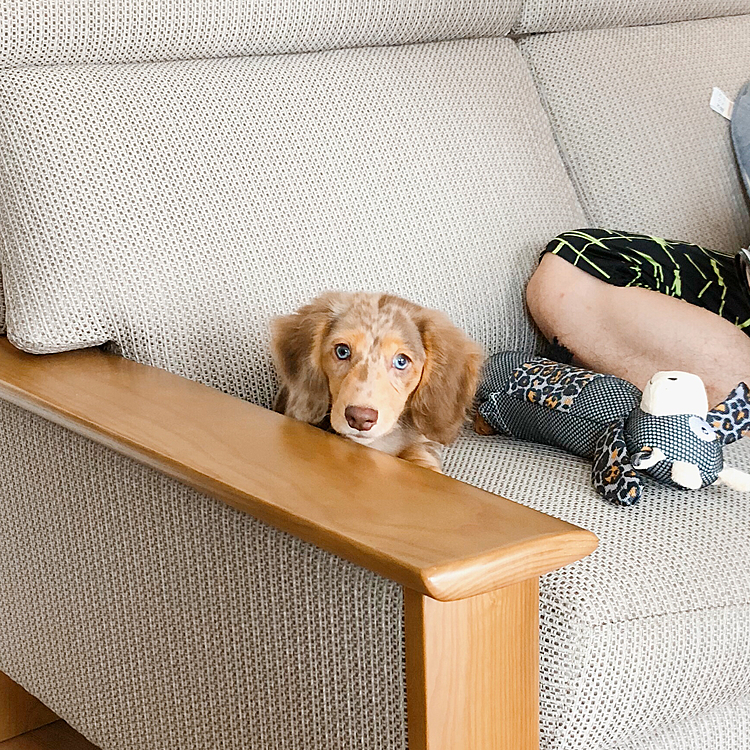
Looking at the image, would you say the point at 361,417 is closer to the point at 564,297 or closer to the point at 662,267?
the point at 564,297

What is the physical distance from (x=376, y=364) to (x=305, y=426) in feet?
0.37

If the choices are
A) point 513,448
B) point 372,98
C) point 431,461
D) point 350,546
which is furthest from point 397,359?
point 372,98

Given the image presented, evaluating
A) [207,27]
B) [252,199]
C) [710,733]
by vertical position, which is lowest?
[710,733]

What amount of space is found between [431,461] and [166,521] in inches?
11.4

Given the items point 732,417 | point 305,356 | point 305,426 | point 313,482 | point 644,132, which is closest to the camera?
point 313,482

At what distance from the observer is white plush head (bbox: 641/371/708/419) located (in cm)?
112

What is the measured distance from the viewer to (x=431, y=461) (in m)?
1.15

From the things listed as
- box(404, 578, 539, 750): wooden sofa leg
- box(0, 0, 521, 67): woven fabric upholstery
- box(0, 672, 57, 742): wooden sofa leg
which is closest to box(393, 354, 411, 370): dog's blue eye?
box(404, 578, 539, 750): wooden sofa leg

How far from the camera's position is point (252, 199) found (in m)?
1.29

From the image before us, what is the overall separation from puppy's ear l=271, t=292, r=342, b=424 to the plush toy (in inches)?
10.8

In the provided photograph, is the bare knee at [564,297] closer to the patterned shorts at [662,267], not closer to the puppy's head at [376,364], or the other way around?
the patterned shorts at [662,267]

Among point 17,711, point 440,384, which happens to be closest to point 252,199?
point 440,384

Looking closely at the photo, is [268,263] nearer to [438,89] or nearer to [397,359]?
[397,359]

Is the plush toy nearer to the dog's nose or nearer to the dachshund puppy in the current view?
the dachshund puppy
